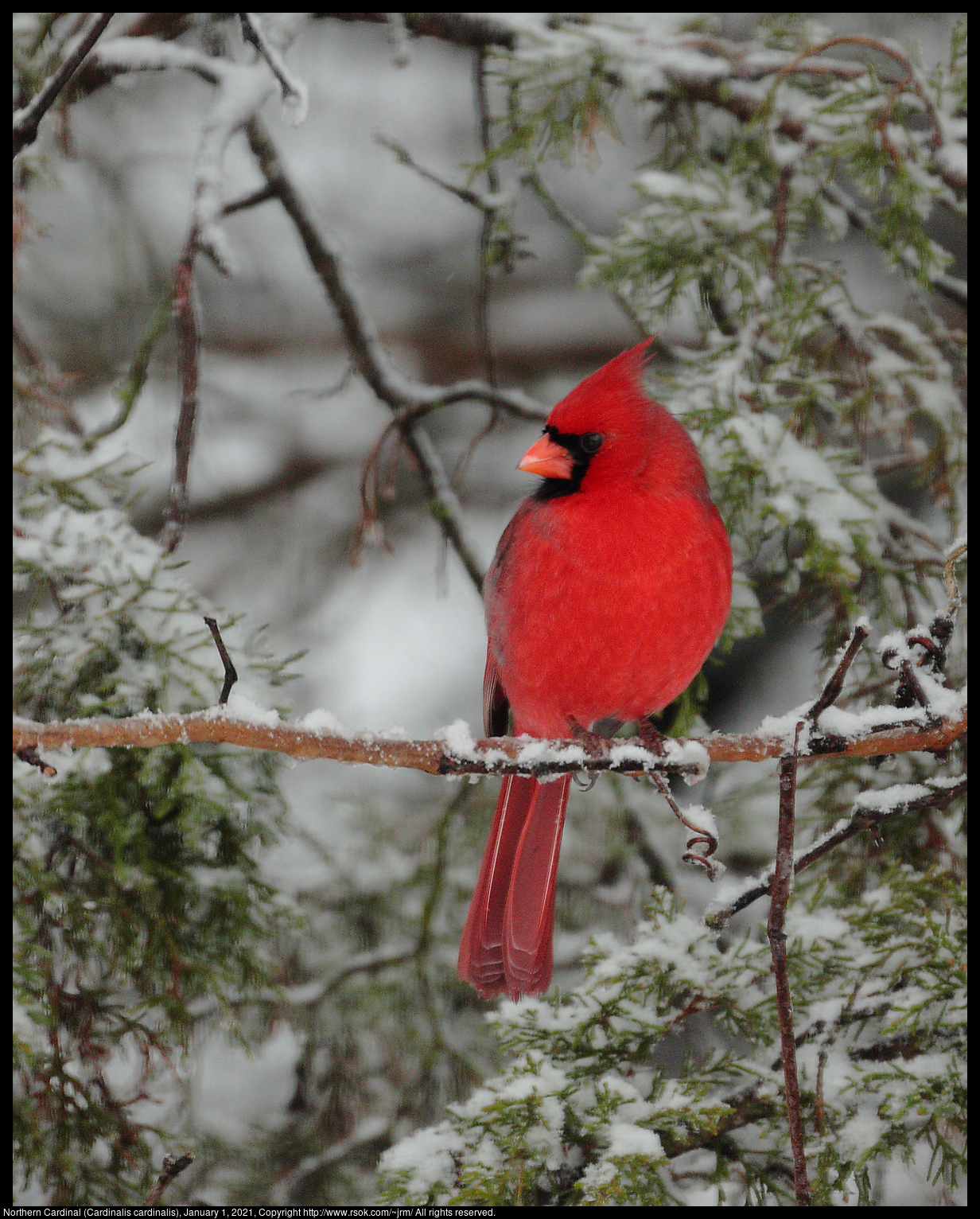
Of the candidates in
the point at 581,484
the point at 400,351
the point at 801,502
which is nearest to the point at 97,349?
the point at 400,351

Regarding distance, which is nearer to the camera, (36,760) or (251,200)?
(36,760)

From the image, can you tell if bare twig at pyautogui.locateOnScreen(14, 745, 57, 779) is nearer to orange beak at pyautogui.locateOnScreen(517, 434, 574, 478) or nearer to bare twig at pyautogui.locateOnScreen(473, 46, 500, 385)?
orange beak at pyautogui.locateOnScreen(517, 434, 574, 478)

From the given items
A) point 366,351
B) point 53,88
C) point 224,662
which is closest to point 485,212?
point 366,351

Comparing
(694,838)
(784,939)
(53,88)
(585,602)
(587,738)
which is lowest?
(784,939)

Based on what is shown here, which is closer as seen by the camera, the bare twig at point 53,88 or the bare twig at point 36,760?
the bare twig at point 36,760

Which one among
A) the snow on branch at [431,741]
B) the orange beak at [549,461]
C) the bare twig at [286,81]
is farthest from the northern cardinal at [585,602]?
the bare twig at [286,81]

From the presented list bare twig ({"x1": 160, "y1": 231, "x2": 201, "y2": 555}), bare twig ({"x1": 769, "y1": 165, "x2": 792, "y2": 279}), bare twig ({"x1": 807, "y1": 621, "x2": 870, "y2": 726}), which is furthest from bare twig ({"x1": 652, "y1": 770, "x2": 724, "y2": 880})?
bare twig ({"x1": 769, "y1": 165, "x2": 792, "y2": 279})

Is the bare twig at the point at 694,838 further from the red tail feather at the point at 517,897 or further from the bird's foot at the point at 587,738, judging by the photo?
the red tail feather at the point at 517,897

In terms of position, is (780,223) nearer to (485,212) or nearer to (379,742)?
(485,212)
